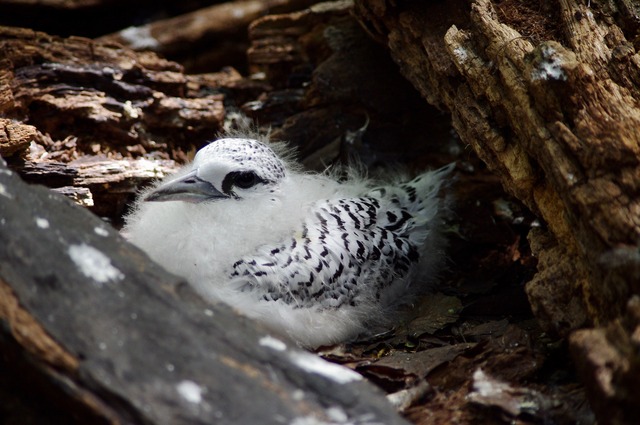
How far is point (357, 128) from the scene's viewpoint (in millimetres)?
4902

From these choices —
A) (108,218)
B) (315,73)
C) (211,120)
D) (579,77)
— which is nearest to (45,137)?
(108,218)

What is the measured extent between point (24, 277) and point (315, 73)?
3080 millimetres

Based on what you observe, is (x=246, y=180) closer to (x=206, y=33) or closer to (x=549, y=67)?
(x=549, y=67)

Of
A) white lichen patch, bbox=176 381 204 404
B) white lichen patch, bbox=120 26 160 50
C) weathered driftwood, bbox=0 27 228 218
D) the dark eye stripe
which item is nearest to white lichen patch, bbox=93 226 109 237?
white lichen patch, bbox=176 381 204 404

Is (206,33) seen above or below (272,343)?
below

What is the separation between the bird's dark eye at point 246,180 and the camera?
11.8 feet

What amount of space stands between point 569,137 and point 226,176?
5.84 feet

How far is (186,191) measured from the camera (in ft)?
11.4

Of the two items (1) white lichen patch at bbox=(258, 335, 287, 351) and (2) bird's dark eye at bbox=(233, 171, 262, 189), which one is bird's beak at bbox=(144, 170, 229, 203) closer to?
(2) bird's dark eye at bbox=(233, 171, 262, 189)

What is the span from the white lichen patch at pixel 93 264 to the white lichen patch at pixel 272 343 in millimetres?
559

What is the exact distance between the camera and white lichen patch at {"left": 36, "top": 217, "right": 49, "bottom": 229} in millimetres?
2383

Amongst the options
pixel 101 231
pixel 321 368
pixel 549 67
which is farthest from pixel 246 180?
pixel 549 67

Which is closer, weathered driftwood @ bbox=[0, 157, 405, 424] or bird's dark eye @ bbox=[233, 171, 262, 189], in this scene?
weathered driftwood @ bbox=[0, 157, 405, 424]

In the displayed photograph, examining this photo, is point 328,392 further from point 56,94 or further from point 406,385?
point 56,94
